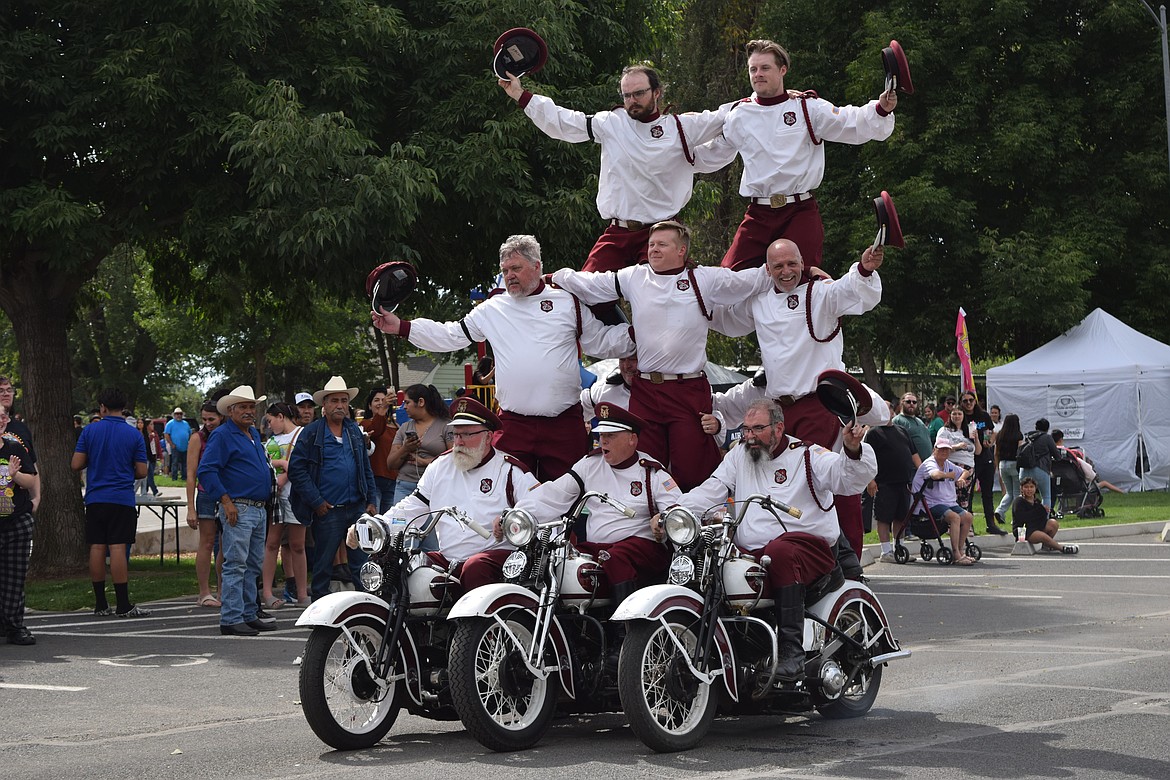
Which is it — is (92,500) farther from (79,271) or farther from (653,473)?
(653,473)

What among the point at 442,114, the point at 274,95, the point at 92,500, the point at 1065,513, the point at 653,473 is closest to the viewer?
the point at 653,473

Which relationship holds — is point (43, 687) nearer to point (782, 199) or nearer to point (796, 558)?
point (796, 558)

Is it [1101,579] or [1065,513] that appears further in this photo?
[1065,513]

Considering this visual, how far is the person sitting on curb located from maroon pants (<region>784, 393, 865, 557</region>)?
10604 millimetres

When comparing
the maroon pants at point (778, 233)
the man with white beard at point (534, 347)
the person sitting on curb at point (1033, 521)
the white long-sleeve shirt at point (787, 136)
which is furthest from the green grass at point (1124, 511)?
the man with white beard at point (534, 347)

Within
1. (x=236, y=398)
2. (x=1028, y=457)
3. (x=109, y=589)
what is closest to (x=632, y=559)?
(x=236, y=398)

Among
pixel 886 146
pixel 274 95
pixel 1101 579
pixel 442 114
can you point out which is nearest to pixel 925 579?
pixel 1101 579

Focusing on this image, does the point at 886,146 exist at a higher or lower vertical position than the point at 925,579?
higher

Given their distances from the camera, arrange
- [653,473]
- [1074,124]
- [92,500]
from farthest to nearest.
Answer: [1074,124] < [92,500] < [653,473]

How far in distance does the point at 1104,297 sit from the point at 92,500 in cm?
2596

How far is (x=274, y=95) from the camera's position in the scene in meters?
14.7

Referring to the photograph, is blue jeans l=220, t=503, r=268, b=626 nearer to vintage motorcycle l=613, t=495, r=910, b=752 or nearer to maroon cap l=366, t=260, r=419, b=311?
maroon cap l=366, t=260, r=419, b=311

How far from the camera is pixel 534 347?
352 inches

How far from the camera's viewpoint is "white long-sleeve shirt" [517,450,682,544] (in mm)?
8352
